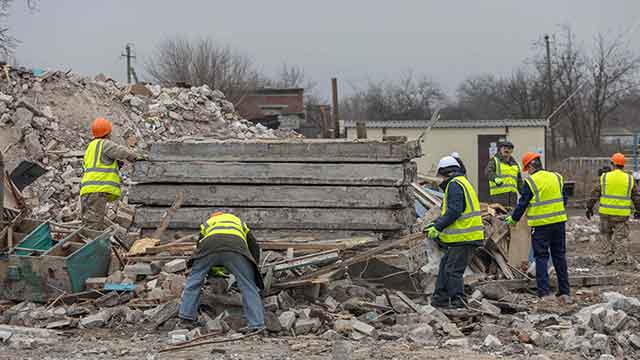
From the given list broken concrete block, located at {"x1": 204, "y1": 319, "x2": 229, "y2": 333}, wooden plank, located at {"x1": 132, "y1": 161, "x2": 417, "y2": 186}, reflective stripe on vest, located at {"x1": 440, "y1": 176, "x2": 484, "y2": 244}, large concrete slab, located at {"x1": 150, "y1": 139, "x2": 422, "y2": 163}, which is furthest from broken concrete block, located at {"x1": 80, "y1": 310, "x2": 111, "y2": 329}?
reflective stripe on vest, located at {"x1": 440, "y1": 176, "x2": 484, "y2": 244}

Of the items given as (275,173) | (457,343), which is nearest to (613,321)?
(457,343)

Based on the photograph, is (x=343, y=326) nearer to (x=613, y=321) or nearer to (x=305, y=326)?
(x=305, y=326)

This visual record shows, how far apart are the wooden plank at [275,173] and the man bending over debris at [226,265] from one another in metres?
2.14

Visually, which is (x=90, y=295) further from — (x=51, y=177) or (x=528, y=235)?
(x=51, y=177)

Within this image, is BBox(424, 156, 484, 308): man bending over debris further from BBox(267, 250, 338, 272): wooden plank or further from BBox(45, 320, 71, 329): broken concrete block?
BBox(45, 320, 71, 329): broken concrete block

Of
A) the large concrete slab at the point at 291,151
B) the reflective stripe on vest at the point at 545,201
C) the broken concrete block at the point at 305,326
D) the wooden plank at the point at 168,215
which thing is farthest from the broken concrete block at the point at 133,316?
the reflective stripe on vest at the point at 545,201

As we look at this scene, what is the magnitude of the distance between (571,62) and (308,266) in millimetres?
38057

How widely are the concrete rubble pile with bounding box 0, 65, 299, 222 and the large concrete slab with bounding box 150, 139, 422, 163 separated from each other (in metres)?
4.42

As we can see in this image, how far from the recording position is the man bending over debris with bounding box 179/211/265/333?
7.15 meters

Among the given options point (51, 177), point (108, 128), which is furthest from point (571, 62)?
point (108, 128)

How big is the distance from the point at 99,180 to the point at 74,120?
866 centimetres

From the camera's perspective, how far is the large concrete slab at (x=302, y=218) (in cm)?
914

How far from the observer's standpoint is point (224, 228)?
23.7 ft

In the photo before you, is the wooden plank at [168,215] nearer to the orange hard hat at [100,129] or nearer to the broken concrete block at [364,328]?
the orange hard hat at [100,129]
